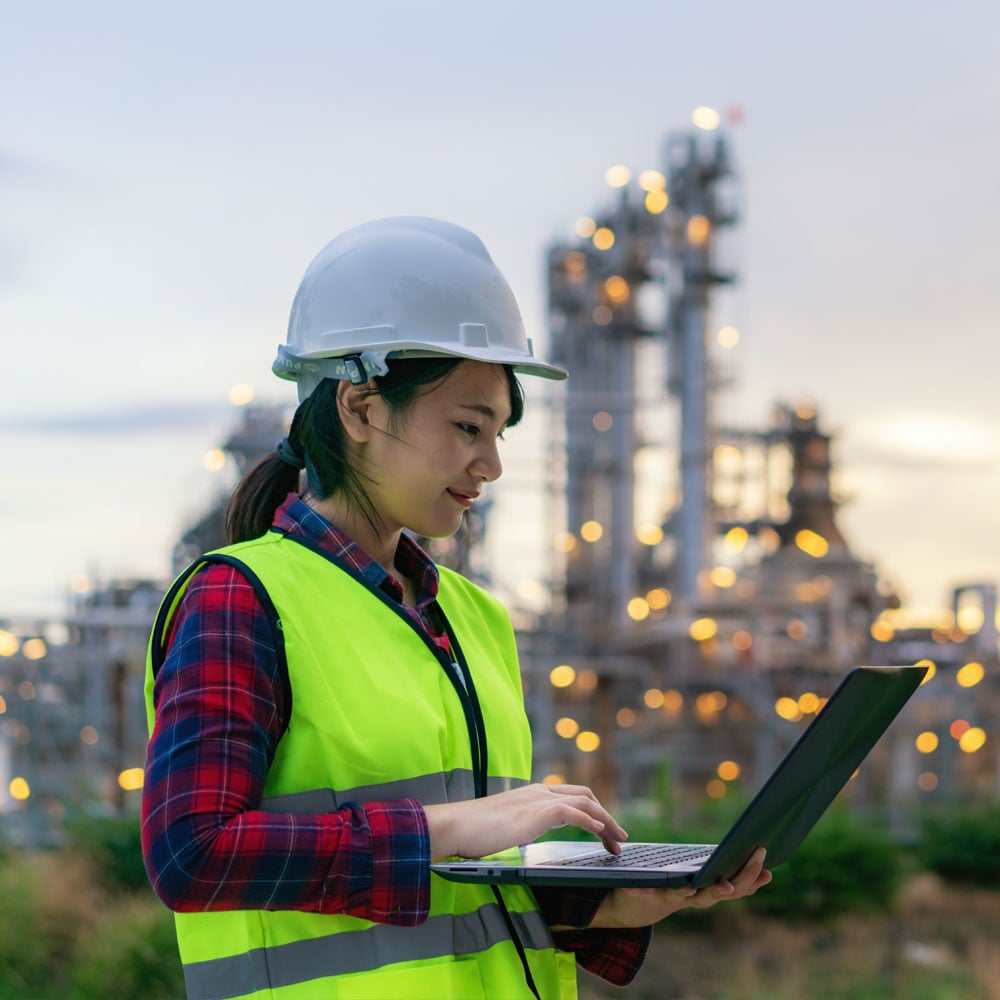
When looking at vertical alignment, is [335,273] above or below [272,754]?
above

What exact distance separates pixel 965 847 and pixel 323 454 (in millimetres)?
16713

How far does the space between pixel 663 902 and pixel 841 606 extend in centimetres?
2541

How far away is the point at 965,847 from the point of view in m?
17.3

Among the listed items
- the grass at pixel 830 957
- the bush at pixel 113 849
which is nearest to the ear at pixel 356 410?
the grass at pixel 830 957

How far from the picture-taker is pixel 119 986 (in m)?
8.70

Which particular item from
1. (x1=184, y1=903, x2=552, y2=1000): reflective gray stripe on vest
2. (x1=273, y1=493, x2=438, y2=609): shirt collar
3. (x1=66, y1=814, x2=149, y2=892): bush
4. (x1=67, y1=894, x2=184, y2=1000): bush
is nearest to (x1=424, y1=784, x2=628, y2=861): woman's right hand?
(x1=184, y1=903, x2=552, y2=1000): reflective gray stripe on vest

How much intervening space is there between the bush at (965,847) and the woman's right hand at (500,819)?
54.0 feet

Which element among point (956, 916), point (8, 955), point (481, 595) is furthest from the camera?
point (956, 916)

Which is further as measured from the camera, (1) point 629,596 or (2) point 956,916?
(1) point 629,596

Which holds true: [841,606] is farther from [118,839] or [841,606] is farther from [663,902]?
[663,902]

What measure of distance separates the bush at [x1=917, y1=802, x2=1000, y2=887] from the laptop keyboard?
1612 cm

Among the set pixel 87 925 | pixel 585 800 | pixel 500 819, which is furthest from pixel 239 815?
pixel 87 925

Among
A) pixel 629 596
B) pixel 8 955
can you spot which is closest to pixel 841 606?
pixel 629 596

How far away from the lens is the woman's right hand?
1725 millimetres
